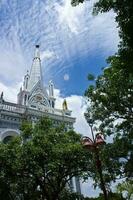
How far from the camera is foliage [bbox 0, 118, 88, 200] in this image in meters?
21.6

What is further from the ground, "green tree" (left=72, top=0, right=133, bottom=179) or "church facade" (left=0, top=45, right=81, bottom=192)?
"church facade" (left=0, top=45, right=81, bottom=192)

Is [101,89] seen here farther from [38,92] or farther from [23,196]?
[38,92]

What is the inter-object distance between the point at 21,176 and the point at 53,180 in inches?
106

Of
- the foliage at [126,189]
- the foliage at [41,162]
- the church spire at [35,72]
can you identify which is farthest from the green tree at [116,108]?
the church spire at [35,72]

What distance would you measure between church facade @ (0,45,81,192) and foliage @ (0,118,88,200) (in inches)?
286

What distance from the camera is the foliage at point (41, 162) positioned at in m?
21.6

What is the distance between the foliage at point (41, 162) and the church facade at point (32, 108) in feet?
23.8

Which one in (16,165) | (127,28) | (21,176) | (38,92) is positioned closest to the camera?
(127,28)

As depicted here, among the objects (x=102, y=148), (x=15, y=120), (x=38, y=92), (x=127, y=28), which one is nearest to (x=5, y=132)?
(x=15, y=120)

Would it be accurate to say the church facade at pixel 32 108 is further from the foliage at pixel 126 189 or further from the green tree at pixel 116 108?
the green tree at pixel 116 108

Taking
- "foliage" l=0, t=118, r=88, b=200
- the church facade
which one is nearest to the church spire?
the church facade

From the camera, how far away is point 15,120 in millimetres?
32781

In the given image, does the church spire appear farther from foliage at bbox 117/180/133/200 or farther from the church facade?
foliage at bbox 117/180/133/200

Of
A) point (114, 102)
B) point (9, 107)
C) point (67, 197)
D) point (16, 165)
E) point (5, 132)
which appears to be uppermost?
point (9, 107)
